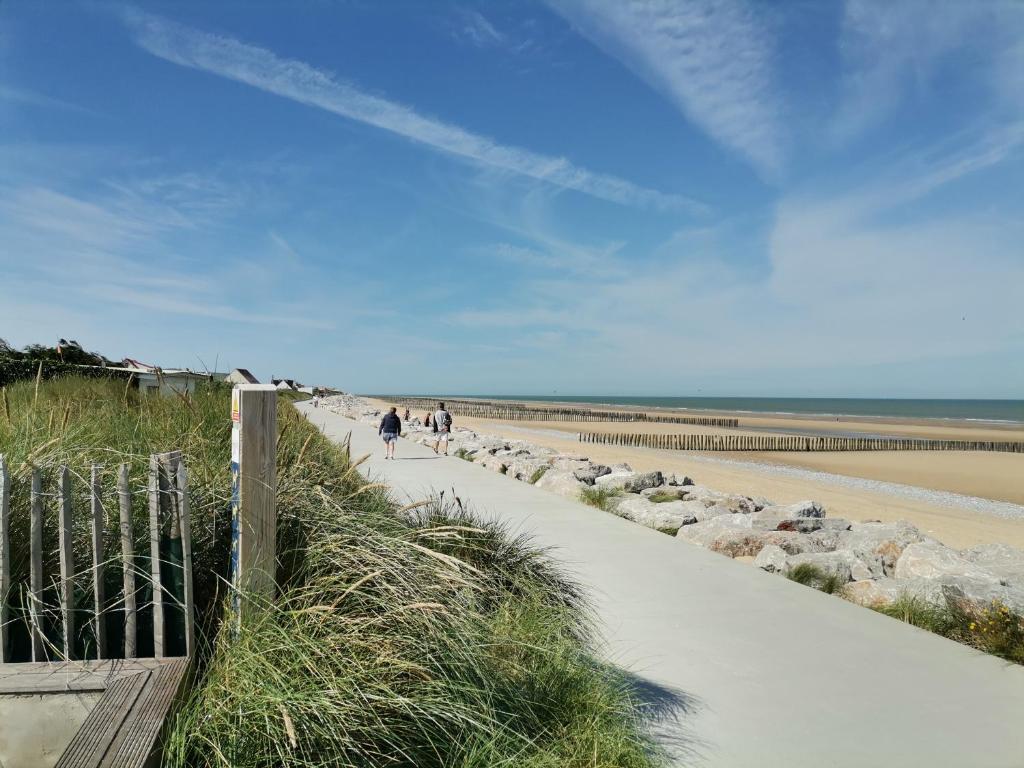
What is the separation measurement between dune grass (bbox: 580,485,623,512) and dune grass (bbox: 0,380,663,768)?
5.28 metres

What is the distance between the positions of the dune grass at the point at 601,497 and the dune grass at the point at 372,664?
528 centimetres

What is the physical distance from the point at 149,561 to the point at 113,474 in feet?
3.46

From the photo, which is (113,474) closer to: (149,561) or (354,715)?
(149,561)

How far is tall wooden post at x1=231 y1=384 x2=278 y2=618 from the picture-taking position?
9.24 feet

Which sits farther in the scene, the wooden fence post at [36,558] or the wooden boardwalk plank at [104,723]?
the wooden fence post at [36,558]

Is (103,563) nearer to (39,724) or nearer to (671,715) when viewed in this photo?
(39,724)

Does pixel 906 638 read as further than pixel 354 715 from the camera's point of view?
Yes

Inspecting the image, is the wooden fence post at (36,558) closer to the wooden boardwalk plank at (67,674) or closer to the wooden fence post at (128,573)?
the wooden boardwalk plank at (67,674)

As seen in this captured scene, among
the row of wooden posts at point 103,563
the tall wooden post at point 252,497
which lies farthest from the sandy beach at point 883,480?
the row of wooden posts at point 103,563

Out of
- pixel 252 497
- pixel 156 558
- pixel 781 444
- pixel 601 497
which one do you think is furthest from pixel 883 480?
pixel 156 558

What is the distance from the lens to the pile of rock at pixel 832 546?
5250 millimetres

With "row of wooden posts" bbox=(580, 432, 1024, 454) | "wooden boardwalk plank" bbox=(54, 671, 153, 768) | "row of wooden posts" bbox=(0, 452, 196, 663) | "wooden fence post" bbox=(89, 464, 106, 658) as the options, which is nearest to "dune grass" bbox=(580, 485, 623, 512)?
"row of wooden posts" bbox=(0, 452, 196, 663)

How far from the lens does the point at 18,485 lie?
10.5ft

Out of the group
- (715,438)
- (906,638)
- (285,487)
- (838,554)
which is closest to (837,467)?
(715,438)
